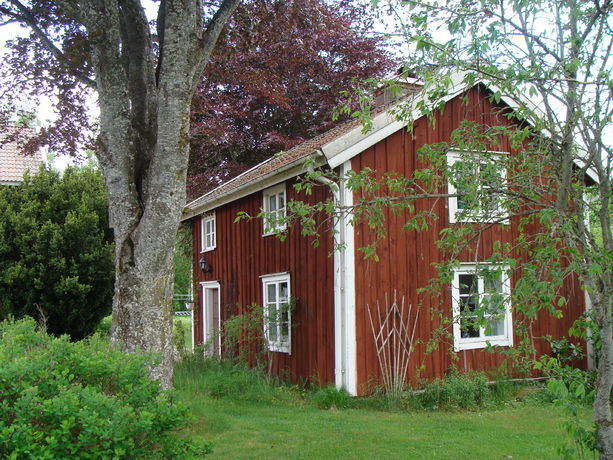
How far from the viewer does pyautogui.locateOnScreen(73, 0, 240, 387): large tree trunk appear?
24.4 feet

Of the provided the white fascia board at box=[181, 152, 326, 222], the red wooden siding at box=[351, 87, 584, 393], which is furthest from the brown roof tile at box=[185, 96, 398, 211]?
the red wooden siding at box=[351, 87, 584, 393]

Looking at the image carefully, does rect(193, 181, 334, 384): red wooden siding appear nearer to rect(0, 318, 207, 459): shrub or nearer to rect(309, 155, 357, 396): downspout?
rect(309, 155, 357, 396): downspout

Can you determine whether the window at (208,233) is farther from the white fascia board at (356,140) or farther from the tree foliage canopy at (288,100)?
the white fascia board at (356,140)

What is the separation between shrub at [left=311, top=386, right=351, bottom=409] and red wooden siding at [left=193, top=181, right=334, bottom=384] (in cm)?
53

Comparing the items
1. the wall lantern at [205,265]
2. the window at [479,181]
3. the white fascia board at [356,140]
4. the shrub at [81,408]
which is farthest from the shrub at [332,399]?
the wall lantern at [205,265]

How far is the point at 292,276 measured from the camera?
11.7 metres

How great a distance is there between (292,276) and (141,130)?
14.9 feet

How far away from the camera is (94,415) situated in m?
3.71

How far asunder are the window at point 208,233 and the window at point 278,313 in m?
3.41

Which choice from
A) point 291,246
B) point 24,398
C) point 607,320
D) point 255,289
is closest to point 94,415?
point 24,398

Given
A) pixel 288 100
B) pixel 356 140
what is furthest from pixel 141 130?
pixel 288 100

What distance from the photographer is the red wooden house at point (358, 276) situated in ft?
33.1

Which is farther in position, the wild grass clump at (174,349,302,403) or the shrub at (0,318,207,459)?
the wild grass clump at (174,349,302,403)

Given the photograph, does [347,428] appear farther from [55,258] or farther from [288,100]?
[288,100]
